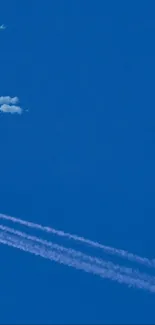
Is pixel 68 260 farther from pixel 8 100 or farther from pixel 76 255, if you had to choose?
pixel 8 100

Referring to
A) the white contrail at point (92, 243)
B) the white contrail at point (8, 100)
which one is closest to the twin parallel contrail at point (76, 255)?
the white contrail at point (92, 243)

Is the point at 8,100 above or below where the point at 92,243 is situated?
above

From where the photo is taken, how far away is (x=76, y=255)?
368 centimetres

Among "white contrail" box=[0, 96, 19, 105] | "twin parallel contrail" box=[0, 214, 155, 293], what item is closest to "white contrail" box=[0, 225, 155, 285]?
"twin parallel contrail" box=[0, 214, 155, 293]

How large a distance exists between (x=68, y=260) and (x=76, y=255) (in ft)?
0.18

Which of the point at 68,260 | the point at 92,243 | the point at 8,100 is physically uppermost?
the point at 8,100

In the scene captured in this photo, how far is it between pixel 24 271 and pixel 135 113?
1.19 metres

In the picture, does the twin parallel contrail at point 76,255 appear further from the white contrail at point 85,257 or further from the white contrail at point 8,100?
the white contrail at point 8,100

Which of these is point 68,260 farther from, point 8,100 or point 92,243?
point 8,100

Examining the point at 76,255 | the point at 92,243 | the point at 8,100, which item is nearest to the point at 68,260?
the point at 76,255

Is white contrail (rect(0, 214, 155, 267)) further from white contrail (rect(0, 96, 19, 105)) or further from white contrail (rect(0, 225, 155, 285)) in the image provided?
white contrail (rect(0, 96, 19, 105))

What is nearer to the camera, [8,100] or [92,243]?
[92,243]

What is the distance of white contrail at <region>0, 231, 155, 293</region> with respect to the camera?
11.5 ft

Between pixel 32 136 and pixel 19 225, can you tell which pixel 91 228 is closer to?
pixel 19 225
